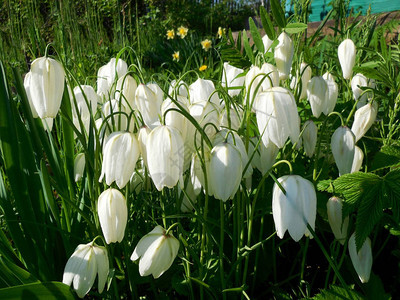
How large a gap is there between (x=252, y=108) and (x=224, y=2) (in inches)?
327

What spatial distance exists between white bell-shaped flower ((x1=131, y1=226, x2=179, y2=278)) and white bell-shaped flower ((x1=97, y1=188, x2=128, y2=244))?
62 millimetres

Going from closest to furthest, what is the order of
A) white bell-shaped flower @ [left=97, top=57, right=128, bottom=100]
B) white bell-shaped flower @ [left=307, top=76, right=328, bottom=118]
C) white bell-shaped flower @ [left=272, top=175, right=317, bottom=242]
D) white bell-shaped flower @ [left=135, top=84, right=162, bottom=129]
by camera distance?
1. white bell-shaped flower @ [left=272, top=175, right=317, bottom=242]
2. white bell-shaped flower @ [left=135, top=84, right=162, bottom=129]
3. white bell-shaped flower @ [left=307, top=76, right=328, bottom=118]
4. white bell-shaped flower @ [left=97, top=57, right=128, bottom=100]

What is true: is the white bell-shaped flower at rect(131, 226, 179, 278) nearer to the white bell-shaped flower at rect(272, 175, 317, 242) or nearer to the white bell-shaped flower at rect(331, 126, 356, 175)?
the white bell-shaped flower at rect(272, 175, 317, 242)

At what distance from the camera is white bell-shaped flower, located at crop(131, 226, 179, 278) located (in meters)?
0.98

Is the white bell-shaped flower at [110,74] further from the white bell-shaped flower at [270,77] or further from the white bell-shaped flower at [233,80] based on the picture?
the white bell-shaped flower at [270,77]

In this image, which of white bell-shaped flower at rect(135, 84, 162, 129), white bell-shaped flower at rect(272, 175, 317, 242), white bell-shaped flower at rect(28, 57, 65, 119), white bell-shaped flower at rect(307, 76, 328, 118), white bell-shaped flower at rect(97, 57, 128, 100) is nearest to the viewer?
white bell-shaped flower at rect(272, 175, 317, 242)

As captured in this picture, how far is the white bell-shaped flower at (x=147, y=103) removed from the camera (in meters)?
1.13

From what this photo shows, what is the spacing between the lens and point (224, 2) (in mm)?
9008

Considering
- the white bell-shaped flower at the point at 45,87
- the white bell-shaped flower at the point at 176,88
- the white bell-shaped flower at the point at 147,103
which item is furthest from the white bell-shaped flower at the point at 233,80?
the white bell-shaped flower at the point at 45,87

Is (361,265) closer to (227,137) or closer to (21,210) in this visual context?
(227,137)

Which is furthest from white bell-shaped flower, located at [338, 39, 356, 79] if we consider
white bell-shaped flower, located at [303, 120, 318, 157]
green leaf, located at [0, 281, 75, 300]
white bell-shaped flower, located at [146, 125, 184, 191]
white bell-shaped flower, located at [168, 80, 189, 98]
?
green leaf, located at [0, 281, 75, 300]

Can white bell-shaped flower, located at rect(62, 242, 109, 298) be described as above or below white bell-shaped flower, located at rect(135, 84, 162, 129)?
below

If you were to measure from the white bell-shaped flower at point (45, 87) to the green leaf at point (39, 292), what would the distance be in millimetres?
359

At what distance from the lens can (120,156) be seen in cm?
96
